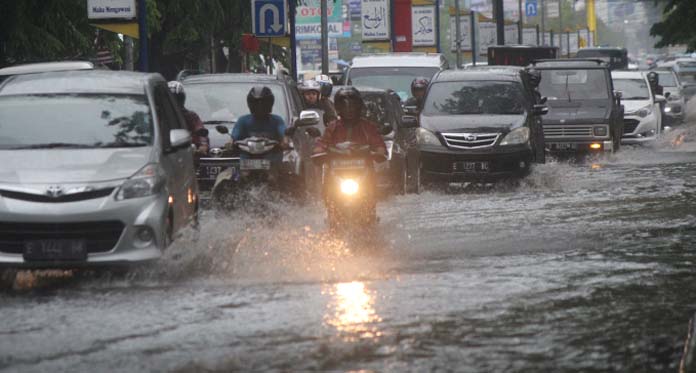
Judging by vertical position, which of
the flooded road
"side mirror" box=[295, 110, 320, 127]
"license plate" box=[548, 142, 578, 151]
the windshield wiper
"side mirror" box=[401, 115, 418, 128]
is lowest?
"license plate" box=[548, 142, 578, 151]

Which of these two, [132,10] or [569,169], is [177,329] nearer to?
[132,10]

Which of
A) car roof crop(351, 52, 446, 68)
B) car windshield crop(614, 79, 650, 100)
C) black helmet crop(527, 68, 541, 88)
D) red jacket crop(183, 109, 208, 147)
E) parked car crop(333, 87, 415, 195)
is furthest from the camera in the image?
car windshield crop(614, 79, 650, 100)

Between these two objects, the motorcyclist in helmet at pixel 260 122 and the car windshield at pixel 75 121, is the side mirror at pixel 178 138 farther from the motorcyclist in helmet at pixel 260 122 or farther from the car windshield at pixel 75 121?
the motorcyclist in helmet at pixel 260 122

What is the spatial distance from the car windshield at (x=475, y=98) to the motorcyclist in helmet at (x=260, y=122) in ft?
25.4

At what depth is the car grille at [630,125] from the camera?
3319cm

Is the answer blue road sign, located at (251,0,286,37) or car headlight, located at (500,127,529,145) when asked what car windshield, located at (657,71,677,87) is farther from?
car headlight, located at (500,127,529,145)

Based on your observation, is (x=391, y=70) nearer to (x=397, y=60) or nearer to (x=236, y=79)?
(x=397, y=60)

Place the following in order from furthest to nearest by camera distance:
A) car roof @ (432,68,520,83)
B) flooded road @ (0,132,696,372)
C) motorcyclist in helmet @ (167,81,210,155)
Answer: car roof @ (432,68,520,83), motorcyclist in helmet @ (167,81,210,155), flooded road @ (0,132,696,372)

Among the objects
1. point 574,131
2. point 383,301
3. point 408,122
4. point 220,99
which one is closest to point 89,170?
point 383,301

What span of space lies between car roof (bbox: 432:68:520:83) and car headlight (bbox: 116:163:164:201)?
479 inches

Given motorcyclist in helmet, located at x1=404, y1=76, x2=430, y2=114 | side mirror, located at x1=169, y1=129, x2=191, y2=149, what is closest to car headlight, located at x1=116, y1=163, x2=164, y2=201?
side mirror, located at x1=169, y1=129, x2=191, y2=149

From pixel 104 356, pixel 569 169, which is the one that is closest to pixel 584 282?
pixel 104 356

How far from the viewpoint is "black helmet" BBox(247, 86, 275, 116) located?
51.3 feet

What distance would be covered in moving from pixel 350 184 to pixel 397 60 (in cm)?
1523
